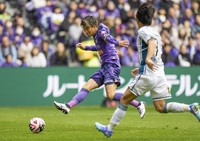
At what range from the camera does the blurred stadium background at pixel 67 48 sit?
2286 centimetres

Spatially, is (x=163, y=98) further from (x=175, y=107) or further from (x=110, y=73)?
(x=110, y=73)

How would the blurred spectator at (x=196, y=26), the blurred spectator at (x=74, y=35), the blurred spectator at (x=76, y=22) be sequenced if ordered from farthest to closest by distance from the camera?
1. the blurred spectator at (x=196, y=26)
2. the blurred spectator at (x=74, y=35)
3. the blurred spectator at (x=76, y=22)

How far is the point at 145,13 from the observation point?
446 inches

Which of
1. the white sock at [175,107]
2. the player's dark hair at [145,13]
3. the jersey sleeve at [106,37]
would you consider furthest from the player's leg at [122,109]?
the jersey sleeve at [106,37]

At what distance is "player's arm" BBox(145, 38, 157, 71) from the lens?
36.2 feet

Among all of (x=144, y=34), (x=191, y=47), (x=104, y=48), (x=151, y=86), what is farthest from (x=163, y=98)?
(x=191, y=47)

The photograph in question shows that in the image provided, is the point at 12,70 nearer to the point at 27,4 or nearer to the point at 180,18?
the point at 27,4

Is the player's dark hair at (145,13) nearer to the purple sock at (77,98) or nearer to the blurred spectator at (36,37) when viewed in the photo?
the purple sock at (77,98)

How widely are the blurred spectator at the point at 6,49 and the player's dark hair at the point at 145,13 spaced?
1197cm

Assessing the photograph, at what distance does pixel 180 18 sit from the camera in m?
26.5

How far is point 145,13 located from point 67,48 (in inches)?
505

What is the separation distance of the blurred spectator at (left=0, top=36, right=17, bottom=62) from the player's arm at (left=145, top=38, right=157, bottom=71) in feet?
39.9

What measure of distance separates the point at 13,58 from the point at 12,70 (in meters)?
0.53

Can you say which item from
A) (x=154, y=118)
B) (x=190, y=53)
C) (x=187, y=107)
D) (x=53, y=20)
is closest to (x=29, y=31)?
(x=53, y=20)
